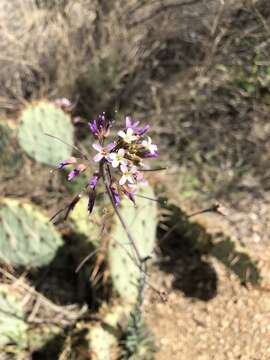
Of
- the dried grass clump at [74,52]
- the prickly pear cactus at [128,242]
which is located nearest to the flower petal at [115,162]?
the prickly pear cactus at [128,242]

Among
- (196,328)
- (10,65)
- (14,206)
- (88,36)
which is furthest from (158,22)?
(196,328)

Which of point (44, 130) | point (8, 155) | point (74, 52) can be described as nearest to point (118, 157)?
point (44, 130)

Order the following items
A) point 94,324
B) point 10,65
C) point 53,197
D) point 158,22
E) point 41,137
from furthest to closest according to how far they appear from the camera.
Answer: point 10,65 → point 158,22 → point 53,197 → point 41,137 → point 94,324

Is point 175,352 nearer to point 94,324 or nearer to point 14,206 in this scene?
point 94,324

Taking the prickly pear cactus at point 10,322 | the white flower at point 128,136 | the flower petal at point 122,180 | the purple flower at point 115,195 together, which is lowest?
the prickly pear cactus at point 10,322

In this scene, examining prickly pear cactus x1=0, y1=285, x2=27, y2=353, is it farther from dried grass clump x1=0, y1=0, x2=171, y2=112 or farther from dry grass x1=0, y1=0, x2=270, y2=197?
dried grass clump x1=0, y1=0, x2=171, y2=112

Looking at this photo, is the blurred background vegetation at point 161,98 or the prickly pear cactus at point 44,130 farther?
the blurred background vegetation at point 161,98

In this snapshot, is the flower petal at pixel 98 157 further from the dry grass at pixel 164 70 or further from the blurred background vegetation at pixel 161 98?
the dry grass at pixel 164 70
